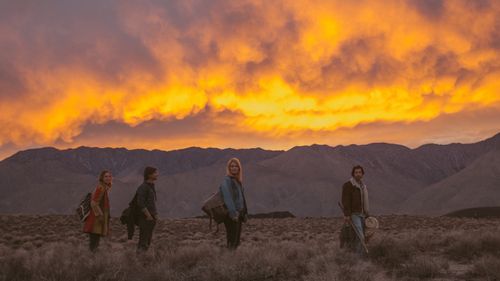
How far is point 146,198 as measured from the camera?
32.7 feet

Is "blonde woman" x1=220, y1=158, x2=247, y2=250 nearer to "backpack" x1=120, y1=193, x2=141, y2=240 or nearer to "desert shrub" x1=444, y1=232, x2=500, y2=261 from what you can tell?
"backpack" x1=120, y1=193, x2=141, y2=240

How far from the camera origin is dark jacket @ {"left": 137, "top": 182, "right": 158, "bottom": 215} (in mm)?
9914

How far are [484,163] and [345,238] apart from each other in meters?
118

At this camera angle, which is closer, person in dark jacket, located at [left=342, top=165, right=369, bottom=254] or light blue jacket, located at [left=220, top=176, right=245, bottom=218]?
light blue jacket, located at [left=220, top=176, right=245, bottom=218]

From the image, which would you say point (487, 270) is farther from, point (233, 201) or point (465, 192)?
point (465, 192)

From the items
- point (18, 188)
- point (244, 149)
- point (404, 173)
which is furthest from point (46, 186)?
point (404, 173)

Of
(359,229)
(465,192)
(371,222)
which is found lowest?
(465,192)

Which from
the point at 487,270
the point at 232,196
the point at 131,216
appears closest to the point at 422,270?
the point at 487,270

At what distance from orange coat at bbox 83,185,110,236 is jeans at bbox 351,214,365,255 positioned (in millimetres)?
5039

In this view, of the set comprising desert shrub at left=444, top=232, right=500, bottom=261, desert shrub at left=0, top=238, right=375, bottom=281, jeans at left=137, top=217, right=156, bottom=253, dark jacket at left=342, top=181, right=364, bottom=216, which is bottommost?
desert shrub at left=444, top=232, right=500, bottom=261

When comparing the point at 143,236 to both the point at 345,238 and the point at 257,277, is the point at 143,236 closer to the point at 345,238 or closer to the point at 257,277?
the point at 257,277

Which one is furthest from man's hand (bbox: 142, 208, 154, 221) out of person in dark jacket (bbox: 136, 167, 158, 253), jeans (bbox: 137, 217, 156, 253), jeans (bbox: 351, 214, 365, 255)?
jeans (bbox: 351, 214, 365, 255)

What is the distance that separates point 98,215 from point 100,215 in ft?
0.24

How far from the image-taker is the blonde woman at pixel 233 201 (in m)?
9.26
